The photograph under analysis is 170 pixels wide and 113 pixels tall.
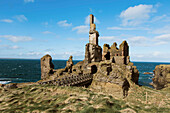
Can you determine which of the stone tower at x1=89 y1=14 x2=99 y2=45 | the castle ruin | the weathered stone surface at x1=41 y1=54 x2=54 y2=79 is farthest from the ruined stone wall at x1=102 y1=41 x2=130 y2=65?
the weathered stone surface at x1=41 y1=54 x2=54 y2=79

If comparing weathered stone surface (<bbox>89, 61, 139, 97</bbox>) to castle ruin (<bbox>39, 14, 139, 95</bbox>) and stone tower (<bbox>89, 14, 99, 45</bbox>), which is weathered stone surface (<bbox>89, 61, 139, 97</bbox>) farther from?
stone tower (<bbox>89, 14, 99, 45</bbox>)

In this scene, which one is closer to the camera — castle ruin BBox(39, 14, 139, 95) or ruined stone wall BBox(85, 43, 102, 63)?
castle ruin BBox(39, 14, 139, 95)

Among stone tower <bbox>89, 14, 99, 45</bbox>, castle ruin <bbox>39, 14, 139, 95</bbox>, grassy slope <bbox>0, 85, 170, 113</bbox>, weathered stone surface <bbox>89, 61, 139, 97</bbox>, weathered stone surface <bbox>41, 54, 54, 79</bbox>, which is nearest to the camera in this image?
grassy slope <bbox>0, 85, 170, 113</bbox>

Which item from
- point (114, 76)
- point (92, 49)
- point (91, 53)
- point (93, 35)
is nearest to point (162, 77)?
point (114, 76)

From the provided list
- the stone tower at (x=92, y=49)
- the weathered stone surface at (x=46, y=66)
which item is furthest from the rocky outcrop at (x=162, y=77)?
the weathered stone surface at (x=46, y=66)

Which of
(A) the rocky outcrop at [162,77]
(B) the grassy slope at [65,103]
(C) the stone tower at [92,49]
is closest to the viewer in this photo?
(B) the grassy slope at [65,103]

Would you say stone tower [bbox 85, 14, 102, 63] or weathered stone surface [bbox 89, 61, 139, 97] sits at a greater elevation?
stone tower [bbox 85, 14, 102, 63]

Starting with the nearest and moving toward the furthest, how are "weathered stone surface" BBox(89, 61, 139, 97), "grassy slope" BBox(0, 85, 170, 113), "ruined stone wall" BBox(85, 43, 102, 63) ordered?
"grassy slope" BBox(0, 85, 170, 113) → "weathered stone surface" BBox(89, 61, 139, 97) → "ruined stone wall" BBox(85, 43, 102, 63)

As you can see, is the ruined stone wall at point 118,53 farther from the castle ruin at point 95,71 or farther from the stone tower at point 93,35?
the stone tower at point 93,35

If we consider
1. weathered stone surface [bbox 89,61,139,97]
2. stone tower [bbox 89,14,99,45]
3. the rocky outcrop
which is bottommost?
the rocky outcrop

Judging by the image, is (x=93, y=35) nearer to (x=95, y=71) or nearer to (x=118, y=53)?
(x=118, y=53)

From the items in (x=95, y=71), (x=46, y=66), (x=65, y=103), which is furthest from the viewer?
(x=46, y=66)

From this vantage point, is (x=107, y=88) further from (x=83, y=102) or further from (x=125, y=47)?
(x=125, y=47)

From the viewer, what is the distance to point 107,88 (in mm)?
23422
